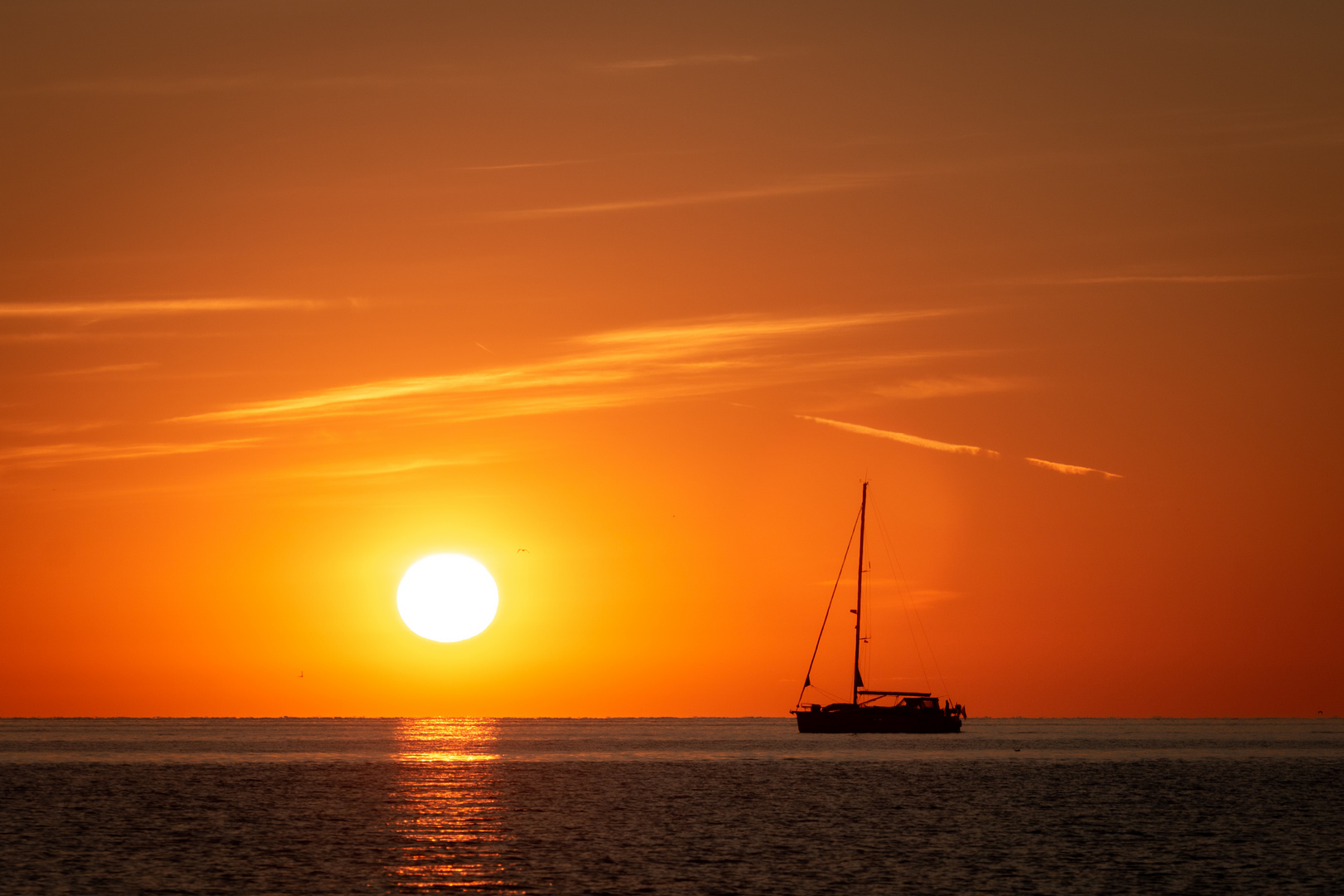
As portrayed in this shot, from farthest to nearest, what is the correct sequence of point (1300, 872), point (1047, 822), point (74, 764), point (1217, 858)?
point (74, 764) → point (1047, 822) → point (1217, 858) → point (1300, 872)

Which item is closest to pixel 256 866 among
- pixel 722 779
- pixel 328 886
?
pixel 328 886

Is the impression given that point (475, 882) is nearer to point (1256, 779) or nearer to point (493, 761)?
point (1256, 779)

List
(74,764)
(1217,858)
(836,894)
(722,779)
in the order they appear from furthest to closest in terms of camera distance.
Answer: (74,764)
(722,779)
(1217,858)
(836,894)

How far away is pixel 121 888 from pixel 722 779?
251 feet

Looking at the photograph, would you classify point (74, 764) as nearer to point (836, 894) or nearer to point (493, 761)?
point (493, 761)

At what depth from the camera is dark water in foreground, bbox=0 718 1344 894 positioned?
55.4m

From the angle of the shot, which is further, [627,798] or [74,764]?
[74,764]

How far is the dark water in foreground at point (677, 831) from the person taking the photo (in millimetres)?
55438

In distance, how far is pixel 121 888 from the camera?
5269 centimetres

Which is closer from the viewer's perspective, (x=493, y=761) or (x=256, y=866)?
(x=256, y=866)

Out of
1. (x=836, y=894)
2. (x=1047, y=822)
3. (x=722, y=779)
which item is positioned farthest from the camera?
(x=722, y=779)

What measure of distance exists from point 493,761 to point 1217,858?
117705mm

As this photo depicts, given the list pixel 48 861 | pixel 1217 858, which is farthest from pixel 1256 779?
pixel 48 861

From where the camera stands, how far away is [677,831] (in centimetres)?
7538
